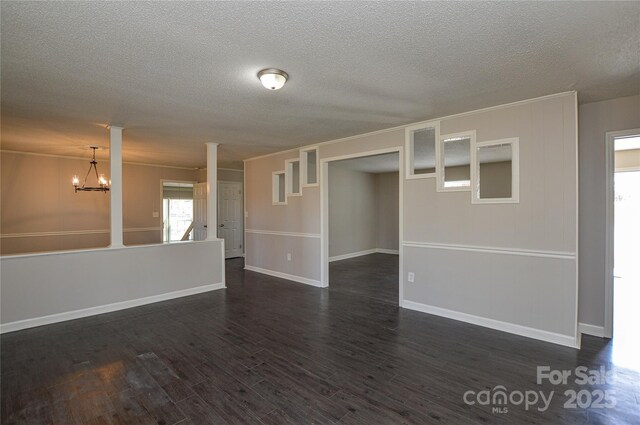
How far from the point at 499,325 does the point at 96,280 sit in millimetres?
5406

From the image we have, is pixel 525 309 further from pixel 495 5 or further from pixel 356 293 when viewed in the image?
pixel 495 5

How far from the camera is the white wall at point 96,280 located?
3635mm

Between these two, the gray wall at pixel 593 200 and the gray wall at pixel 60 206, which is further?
the gray wall at pixel 60 206

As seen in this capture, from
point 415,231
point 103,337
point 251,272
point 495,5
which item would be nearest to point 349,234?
point 251,272

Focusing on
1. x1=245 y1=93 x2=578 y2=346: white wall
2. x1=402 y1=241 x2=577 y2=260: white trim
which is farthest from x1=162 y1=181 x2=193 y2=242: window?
x1=402 y1=241 x2=577 y2=260: white trim

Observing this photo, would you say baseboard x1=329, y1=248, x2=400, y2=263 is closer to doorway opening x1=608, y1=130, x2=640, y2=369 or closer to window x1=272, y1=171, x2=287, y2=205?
window x1=272, y1=171, x2=287, y2=205

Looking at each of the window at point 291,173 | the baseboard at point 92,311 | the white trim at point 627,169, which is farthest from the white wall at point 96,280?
the white trim at point 627,169

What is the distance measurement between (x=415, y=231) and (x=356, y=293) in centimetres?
162

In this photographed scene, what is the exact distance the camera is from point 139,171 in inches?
303

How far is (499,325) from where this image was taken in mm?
3539

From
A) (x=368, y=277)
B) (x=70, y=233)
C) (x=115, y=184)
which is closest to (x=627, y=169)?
(x=368, y=277)

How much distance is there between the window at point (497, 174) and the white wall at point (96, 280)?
4.49 m

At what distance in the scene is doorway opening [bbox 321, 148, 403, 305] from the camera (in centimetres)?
699

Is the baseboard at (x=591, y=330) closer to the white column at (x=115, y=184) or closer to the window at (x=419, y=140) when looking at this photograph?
the window at (x=419, y=140)
